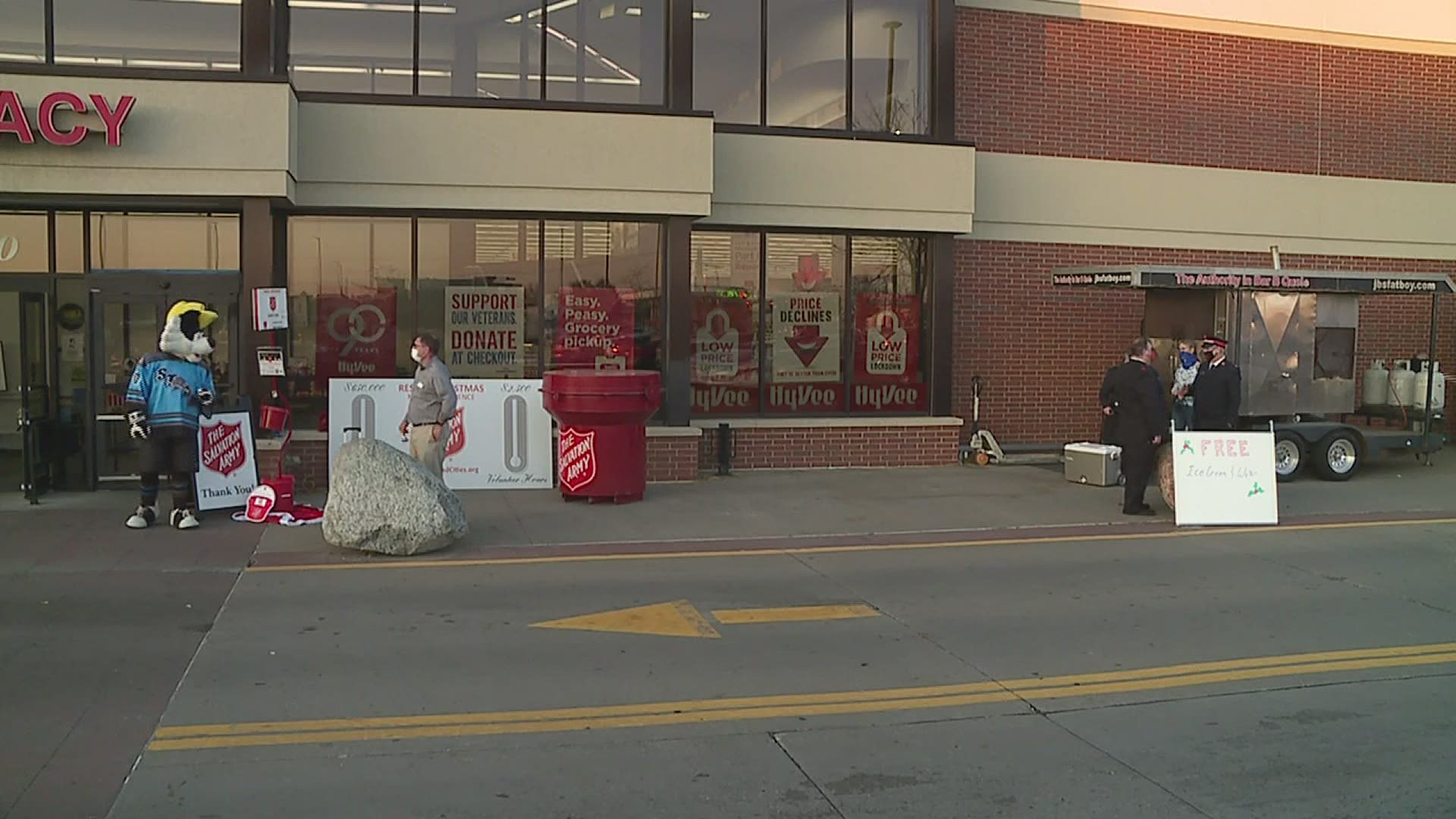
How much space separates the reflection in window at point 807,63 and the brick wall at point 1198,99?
2.05 meters

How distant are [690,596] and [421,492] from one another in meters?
2.58

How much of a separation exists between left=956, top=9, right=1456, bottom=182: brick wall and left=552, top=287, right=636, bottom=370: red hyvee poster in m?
5.61

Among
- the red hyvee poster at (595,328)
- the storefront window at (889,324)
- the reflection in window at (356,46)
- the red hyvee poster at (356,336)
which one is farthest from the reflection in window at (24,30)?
the storefront window at (889,324)

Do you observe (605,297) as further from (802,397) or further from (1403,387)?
(1403,387)

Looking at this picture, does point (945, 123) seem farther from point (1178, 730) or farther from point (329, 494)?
point (1178, 730)

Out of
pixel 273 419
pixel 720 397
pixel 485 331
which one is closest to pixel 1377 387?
pixel 720 397

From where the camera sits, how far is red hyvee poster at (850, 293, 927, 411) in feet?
54.4

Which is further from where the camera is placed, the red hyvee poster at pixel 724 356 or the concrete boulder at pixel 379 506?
the red hyvee poster at pixel 724 356

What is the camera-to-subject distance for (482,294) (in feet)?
48.4

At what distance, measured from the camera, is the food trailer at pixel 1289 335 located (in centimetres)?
1537

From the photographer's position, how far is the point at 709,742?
608cm

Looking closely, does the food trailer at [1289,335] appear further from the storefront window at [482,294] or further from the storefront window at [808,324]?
the storefront window at [482,294]

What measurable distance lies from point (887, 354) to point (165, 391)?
350 inches

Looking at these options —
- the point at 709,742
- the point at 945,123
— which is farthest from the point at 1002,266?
the point at 709,742
